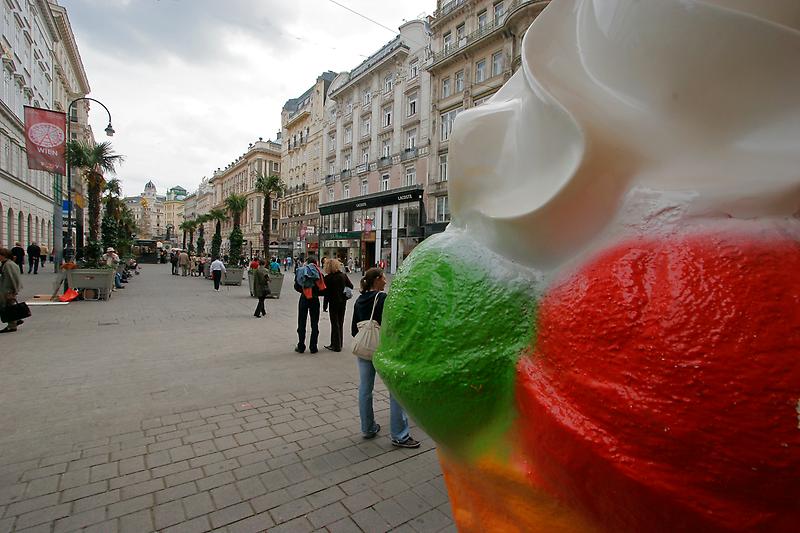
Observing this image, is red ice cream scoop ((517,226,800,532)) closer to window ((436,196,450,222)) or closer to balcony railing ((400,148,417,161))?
window ((436,196,450,222))

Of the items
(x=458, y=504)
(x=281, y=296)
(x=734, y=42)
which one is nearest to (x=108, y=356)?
(x=458, y=504)

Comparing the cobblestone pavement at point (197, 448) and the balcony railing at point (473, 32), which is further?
the balcony railing at point (473, 32)

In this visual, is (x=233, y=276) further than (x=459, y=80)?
No

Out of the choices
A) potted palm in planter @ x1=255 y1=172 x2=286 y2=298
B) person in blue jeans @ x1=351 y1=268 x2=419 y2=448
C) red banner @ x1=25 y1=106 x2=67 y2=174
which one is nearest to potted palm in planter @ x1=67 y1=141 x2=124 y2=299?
red banner @ x1=25 y1=106 x2=67 y2=174

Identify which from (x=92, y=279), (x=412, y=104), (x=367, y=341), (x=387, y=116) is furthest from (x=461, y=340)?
(x=387, y=116)

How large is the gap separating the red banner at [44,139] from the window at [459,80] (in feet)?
67.1

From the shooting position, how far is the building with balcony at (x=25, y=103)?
73.8ft

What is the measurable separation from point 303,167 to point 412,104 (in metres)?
20.4

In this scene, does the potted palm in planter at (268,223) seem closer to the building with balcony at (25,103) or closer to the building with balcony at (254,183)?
the building with balcony at (25,103)

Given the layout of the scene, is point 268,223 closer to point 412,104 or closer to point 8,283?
point 412,104

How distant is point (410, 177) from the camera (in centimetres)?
3027

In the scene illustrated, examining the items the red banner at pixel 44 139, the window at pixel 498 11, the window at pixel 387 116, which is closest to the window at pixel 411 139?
the window at pixel 387 116

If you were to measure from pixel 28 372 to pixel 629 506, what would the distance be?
21.8ft

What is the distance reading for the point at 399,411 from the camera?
11.3 feet
